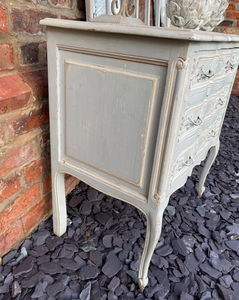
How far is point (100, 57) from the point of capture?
36.6 inches

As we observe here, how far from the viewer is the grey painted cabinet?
0.81 meters

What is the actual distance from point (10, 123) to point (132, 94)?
533mm

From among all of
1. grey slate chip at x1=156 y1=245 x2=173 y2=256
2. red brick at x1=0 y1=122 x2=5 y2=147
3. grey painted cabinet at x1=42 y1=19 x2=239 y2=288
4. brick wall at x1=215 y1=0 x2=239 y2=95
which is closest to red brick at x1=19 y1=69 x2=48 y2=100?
grey painted cabinet at x1=42 y1=19 x2=239 y2=288

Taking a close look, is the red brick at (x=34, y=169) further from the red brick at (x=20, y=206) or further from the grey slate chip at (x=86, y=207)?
the grey slate chip at (x=86, y=207)

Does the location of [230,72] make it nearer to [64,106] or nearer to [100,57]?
[100,57]

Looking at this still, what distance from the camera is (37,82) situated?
1.17 m

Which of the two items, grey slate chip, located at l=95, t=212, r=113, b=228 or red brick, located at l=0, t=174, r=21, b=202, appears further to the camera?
grey slate chip, located at l=95, t=212, r=113, b=228

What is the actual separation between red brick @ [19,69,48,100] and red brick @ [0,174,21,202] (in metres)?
0.38

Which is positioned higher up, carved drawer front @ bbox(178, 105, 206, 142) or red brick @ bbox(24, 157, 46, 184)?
carved drawer front @ bbox(178, 105, 206, 142)

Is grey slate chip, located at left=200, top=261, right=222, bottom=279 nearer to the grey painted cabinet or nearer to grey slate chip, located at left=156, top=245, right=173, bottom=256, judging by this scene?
grey slate chip, located at left=156, top=245, right=173, bottom=256

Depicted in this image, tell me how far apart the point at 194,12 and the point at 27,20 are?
0.72m

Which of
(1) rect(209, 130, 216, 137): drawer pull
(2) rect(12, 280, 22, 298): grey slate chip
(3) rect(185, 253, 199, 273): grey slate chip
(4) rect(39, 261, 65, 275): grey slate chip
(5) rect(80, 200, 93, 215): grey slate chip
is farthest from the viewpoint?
(5) rect(80, 200, 93, 215): grey slate chip

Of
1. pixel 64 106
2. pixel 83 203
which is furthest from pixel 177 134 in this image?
pixel 83 203

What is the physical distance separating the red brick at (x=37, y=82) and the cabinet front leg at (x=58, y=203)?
1.26ft
